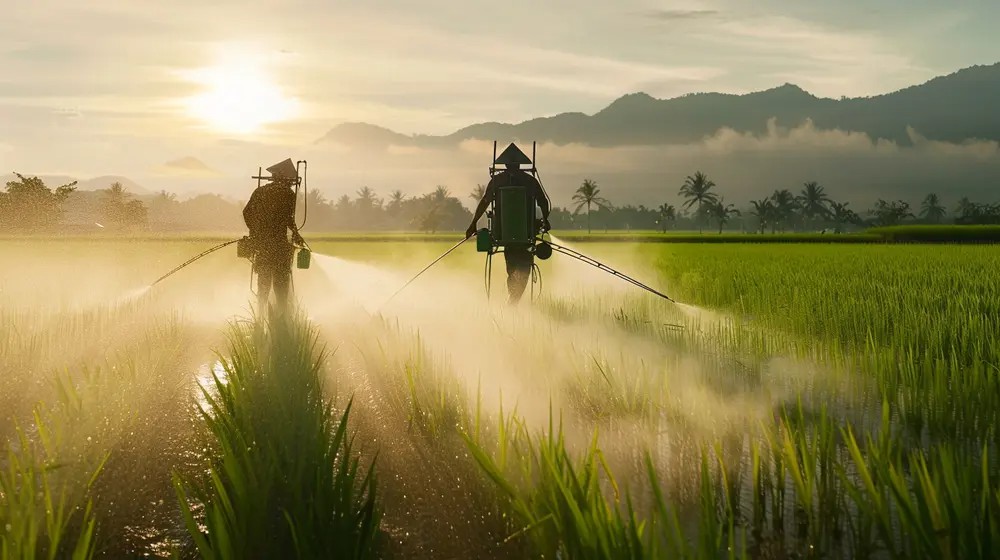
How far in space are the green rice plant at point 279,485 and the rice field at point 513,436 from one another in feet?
0.05

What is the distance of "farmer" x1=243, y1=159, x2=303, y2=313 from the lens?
28.3 feet

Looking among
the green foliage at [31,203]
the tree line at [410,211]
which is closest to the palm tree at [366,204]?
the tree line at [410,211]

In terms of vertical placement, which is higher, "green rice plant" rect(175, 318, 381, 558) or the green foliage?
the green foliage

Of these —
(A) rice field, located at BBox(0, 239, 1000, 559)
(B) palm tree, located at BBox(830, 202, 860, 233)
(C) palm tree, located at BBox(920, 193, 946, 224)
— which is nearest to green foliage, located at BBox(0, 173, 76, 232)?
(A) rice field, located at BBox(0, 239, 1000, 559)

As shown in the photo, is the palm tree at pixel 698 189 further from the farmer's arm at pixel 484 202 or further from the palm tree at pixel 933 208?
the farmer's arm at pixel 484 202

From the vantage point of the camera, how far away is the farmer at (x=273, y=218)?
340 inches

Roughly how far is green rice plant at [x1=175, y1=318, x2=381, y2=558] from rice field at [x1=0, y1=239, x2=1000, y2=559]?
2cm

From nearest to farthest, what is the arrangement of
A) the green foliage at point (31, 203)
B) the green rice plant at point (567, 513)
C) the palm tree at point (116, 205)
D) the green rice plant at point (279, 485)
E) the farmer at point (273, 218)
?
1. the green rice plant at point (567, 513)
2. the green rice plant at point (279, 485)
3. the farmer at point (273, 218)
4. the green foliage at point (31, 203)
5. the palm tree at point (116, 205)

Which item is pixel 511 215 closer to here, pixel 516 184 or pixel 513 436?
pixel 516 184

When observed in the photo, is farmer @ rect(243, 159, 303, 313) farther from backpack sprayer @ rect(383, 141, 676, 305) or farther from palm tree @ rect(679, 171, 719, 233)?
palm tree @ rect(679, 171, 719, 233)

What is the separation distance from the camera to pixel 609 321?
9203 mm

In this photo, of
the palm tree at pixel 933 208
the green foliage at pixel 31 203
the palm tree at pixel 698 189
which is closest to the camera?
the green foliage at pixel 31 203

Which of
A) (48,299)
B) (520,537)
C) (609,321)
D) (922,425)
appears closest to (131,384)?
(520,537)

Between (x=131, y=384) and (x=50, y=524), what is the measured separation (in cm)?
251
